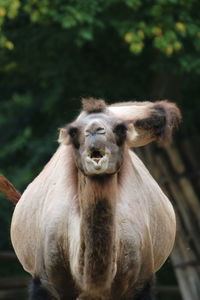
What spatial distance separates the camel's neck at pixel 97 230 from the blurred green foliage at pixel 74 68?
6.80 m

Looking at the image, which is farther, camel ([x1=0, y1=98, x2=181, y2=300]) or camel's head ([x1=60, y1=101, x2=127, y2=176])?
camel ([x1=0, y1=98, x2=181, y2=300])

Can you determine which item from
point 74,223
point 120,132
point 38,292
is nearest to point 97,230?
point 74,223

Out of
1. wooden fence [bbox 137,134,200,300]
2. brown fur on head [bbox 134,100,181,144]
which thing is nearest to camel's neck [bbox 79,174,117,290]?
brown fur on head [bbox 134,100,181,144]

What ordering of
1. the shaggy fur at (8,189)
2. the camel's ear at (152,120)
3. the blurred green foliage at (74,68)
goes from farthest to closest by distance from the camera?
the blurred green foliage at (74,68) → the shaggy fur at (8,189) → the camel's ear at (152,120)

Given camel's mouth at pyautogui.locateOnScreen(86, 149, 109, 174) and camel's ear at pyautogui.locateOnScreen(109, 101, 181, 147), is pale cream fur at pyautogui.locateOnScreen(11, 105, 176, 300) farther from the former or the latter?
camel's mouth at pyautogui.locateOnScreen(86, 149, 109, 174)

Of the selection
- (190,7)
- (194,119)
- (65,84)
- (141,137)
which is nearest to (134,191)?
(141,137)

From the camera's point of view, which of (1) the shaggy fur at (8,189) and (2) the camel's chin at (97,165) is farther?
(1) the shaggy fur at (8,189)

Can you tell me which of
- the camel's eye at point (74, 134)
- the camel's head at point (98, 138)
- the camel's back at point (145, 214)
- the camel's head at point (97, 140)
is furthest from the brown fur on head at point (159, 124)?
the camel's eye at point (74, 134)

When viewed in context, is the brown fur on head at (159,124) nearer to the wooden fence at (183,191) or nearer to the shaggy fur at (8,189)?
the shaggy fur at (8,189)

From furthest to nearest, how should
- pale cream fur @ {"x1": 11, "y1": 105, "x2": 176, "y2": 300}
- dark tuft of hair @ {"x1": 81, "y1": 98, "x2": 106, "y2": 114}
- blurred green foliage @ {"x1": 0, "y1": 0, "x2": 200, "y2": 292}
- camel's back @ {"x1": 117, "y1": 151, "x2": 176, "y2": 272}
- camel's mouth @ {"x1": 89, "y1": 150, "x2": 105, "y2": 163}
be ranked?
1. blurred green foliage @ {"x1": 0, "y1": 0, "x2": 200, "y2": 292}
2. camel's back @ {"x1": 117, "y1": 151, "x2": 176, "y2": 272}
3. pale cream fur @ {"x1": 11, "y1": 105, "x2": 176, "y2": 300}
4. dark tuft of hair @ {"x1": 81, "y1": 98, "x2": 106, "y2": 114}
5. camel's mouth @ {"x1": 89, "y1": 150, "x2": 105, "y2": 163}

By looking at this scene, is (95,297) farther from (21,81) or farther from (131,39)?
(21,81)

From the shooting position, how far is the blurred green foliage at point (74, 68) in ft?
47.0

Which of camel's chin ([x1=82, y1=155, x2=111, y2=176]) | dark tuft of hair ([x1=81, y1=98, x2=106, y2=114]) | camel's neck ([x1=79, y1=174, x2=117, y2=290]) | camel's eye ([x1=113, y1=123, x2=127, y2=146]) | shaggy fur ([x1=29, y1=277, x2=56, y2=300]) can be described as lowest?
shaggy fur ([x1=29, y1=277, x2=56, y2=300])

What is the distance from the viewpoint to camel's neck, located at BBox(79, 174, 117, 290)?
7.31 m
